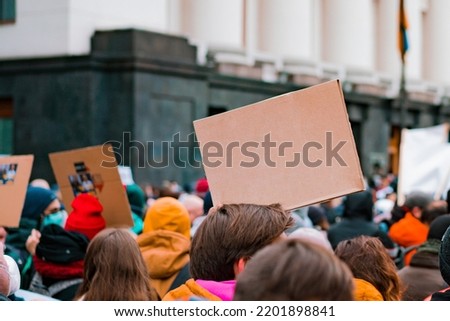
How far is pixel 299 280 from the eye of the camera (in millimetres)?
2463

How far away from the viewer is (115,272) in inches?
163

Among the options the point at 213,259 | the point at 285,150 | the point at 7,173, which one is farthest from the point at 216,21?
the point at 213,259

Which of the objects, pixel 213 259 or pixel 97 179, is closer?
pixel 213 259

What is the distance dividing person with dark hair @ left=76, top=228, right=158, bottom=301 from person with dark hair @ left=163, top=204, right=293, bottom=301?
456mm

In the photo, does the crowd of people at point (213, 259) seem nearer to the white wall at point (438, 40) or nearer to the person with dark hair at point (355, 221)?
the person with dark hair at point (355, 221)

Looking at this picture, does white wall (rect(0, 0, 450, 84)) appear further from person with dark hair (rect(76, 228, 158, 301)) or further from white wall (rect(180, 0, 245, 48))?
person with dark hair (rect(76, 228, 158, 301))

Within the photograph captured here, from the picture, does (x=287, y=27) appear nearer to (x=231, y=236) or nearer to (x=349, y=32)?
(x=349, y=32)

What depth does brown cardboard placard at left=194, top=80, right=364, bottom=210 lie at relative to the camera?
15.4 feet

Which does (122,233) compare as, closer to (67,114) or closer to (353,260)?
(353,260)

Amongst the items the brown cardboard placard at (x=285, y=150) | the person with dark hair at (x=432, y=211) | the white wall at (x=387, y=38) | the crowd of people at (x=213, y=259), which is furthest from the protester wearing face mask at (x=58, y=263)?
the white wall at (x=387, y=38)

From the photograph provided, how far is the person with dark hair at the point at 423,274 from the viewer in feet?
18.7

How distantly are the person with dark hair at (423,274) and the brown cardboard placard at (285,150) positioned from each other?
1260 millimetres

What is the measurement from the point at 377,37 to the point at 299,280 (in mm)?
34515

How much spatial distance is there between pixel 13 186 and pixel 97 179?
31.8 inches
